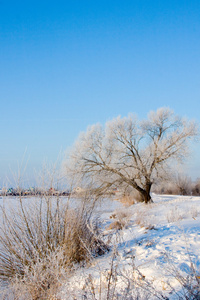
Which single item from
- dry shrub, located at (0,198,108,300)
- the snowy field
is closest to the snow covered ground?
the snowy field

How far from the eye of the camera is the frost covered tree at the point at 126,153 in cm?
1636

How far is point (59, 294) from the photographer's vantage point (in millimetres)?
2986

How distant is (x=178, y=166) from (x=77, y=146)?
741 cm

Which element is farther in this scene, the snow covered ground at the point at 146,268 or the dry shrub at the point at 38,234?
the dry shrub at the point at 38,234

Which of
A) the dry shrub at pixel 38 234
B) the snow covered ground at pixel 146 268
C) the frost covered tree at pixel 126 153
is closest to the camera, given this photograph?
the snow covered ground at pixel 146 268

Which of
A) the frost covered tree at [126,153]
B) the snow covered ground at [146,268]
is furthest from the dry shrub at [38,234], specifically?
the frost covered tree at [126,153]

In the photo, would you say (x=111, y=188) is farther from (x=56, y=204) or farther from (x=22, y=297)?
(x=22, y=297)

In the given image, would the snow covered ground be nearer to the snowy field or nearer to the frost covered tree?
the snowy field

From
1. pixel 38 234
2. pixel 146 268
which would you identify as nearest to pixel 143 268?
pixel 146 268

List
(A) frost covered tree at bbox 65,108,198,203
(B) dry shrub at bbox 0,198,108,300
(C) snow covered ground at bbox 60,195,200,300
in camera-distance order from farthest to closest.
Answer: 1. (A) frost covered tree at bbox 65,108,198,203
2. (B) dry shrub at bbox 0,198,108,300
3. (C) snow covered ground at bbox 60,195,200,300

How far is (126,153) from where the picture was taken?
17.0m

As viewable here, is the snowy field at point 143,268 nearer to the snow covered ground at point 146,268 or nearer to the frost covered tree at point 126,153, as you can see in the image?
the snow covered ground at point 146,268

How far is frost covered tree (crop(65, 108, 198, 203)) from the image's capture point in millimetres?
16359

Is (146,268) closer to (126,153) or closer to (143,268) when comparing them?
(143,268)
